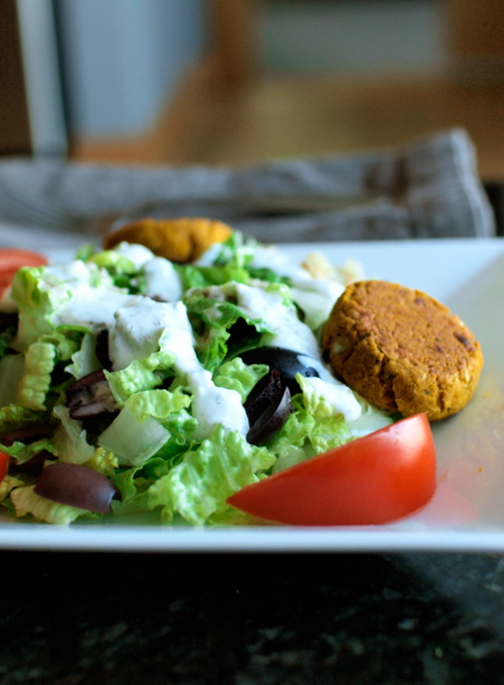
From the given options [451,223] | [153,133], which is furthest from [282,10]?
[451,223]

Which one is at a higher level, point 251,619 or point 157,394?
Answer: point 157,394

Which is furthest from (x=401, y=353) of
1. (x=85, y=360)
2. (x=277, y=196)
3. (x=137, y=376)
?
(x=277, y=196)

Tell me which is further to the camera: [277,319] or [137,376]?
[277,319]

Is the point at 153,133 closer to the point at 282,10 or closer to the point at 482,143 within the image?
the point at 482,143

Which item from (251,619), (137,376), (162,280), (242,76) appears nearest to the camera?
(251,619)

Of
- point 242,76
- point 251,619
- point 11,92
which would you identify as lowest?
point 242,76

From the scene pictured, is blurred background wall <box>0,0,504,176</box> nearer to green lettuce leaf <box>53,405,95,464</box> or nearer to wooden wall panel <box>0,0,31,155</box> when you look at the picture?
wooden wall panel <box>0,0,31,155</box>

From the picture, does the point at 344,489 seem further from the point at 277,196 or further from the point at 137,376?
the point at 277,196
